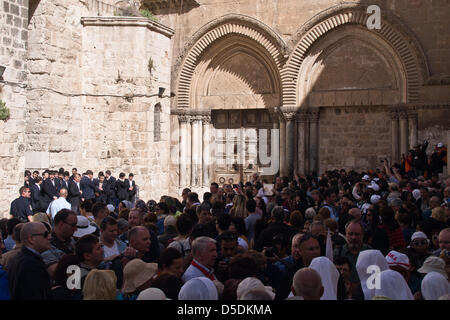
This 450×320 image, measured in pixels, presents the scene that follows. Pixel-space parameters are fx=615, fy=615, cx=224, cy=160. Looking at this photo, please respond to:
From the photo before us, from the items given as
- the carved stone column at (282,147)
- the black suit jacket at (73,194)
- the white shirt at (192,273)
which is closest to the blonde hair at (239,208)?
the white shirt at (192,273)

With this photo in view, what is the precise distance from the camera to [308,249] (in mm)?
5055

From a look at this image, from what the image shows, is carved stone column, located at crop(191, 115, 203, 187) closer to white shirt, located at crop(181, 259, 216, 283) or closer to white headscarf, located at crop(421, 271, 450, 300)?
white shirt, located at crop(181, 259, 216, 283)

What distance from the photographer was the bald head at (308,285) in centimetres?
383

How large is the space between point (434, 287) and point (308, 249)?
1209 mm

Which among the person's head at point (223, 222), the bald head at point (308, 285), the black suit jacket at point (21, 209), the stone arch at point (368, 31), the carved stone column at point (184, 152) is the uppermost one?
the stone arch at point (368, 31)

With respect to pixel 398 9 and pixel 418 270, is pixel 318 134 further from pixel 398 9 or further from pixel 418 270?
pixel 418 270

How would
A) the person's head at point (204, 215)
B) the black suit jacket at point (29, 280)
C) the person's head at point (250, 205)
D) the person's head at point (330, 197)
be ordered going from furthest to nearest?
the person's head at point (330, 197), the person's head at point (250, 205), the person's head at point (204, 215), the black suit jacket at point (29, 280)

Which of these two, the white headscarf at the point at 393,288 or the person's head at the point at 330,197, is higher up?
the person's head at the point at 330,197

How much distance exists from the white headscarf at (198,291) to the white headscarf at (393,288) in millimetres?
1093

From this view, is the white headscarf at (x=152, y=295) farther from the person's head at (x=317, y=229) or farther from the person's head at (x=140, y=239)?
the person's head at (x=317, y=229)

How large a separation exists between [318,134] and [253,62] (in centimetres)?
307

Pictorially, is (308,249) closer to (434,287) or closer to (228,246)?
(228,246)

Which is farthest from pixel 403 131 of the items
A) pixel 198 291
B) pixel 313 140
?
pixel 198 291

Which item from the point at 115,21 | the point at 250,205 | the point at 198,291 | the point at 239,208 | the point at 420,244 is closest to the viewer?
the point at 198,291
